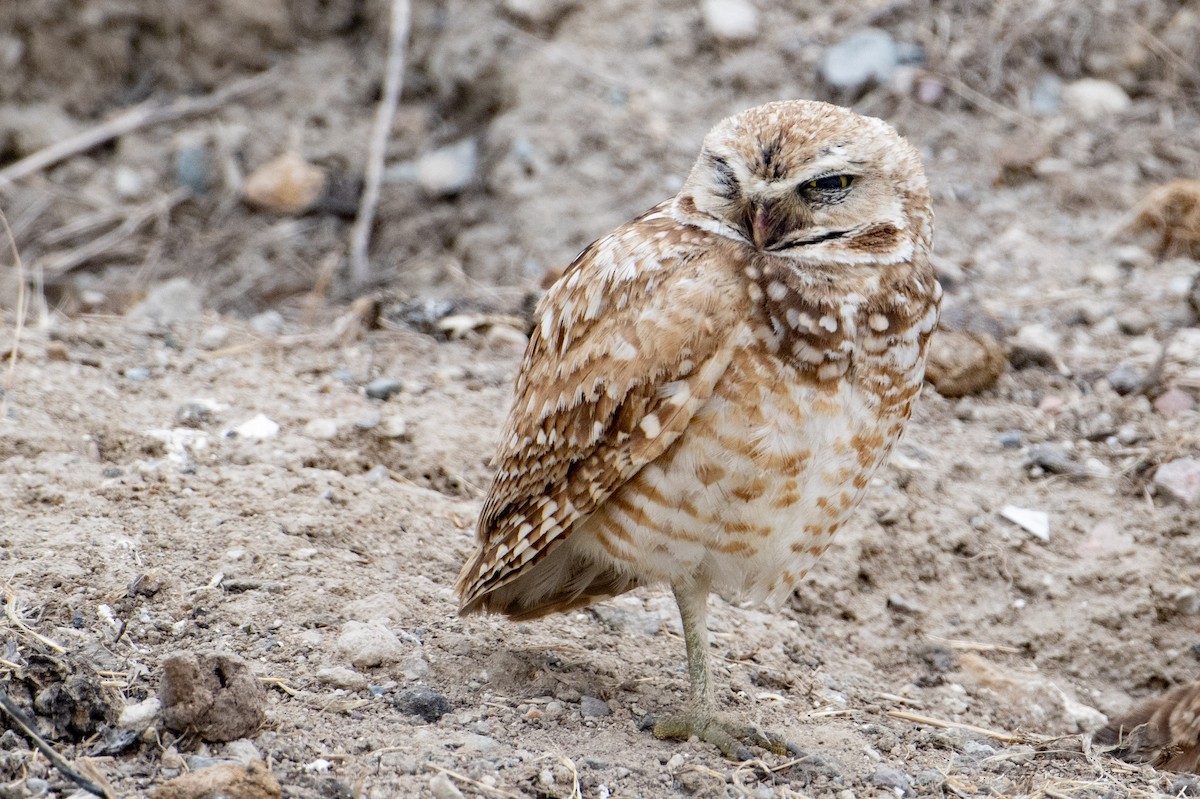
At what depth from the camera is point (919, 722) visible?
394cm

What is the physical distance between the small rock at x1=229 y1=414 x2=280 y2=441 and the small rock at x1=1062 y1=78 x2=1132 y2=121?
4.81 meters

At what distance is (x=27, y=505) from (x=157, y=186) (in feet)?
13.3

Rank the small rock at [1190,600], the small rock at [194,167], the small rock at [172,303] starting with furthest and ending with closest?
the small rock at [194,167] → the small rock at [172,303] → the small rock at [1190,600]

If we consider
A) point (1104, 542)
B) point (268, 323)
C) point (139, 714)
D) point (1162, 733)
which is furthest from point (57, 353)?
point (1162, 733)

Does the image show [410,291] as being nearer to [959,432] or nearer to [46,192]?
[46,192]

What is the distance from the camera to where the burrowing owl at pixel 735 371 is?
326 cm

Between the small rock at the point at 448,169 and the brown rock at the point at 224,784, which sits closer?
the brown rock at the point at 224,784

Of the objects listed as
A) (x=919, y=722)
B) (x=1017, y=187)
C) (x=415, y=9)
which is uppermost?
(x=415, y=9)

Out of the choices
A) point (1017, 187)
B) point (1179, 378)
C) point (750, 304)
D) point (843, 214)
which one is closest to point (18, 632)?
point (750, 304)

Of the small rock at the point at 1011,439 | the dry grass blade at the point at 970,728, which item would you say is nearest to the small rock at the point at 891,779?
the dry grass blade at the point at 970,728

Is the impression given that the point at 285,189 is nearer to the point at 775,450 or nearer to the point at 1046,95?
the point at 1046,95

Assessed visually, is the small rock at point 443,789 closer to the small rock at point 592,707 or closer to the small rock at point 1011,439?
the small rock at point 592,707

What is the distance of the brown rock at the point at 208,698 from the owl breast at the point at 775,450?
1039mm

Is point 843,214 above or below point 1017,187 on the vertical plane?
above
